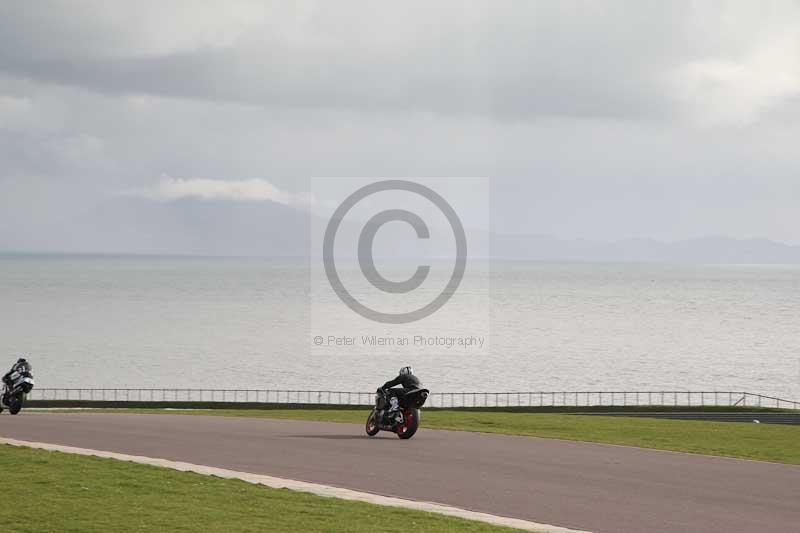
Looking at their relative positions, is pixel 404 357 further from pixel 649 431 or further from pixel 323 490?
pixel 323 490

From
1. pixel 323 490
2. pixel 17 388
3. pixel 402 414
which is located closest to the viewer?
pixel 323 490

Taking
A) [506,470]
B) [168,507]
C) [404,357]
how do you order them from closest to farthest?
1. [168,507]
2. [506,470]
3. [404,357]

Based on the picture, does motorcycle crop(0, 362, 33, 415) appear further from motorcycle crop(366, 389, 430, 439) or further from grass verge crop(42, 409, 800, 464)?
motorcycle crop(366, 389, 430, 439)

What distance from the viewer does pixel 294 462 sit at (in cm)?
2328

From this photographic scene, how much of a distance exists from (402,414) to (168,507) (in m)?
13.6

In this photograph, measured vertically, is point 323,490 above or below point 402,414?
below

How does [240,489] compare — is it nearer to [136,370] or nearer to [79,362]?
[136,370]

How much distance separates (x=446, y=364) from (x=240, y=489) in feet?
339

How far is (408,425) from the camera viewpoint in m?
29.3

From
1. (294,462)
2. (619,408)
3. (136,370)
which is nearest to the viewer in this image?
(294,462)

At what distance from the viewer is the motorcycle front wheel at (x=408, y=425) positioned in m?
29.2

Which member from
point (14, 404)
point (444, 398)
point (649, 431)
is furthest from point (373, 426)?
point (444, 398)

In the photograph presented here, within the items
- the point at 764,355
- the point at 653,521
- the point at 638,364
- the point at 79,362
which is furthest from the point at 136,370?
the point at 653,521

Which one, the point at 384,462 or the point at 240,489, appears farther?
the point at 384,462
